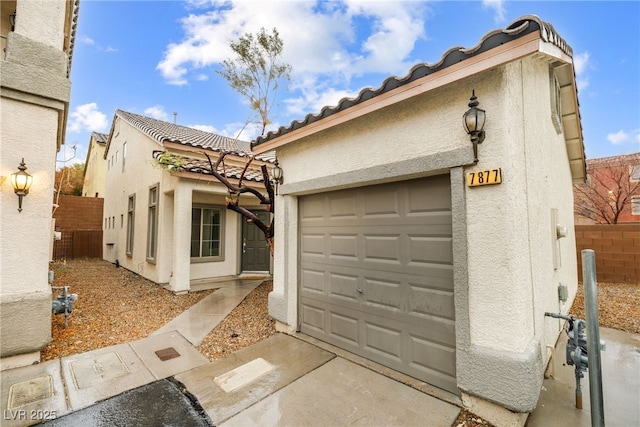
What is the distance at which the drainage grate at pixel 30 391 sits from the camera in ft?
9.43

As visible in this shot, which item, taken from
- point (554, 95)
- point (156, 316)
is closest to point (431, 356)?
point (554, 95)

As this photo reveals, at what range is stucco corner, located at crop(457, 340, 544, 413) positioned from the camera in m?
2.41

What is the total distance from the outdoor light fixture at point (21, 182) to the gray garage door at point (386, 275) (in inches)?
155

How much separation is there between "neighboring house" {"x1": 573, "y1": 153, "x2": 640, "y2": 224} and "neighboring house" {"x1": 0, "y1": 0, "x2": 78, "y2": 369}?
65.3 ft

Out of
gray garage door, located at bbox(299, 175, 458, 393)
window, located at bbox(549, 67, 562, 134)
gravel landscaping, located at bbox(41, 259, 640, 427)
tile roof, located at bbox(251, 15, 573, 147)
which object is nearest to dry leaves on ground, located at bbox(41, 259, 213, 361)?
gravel landscaping, located at bbox(41, 259, 640, 427)

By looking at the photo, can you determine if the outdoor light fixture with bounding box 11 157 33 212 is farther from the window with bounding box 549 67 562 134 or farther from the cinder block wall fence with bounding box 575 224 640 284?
the cinder block wall fence with bounding box 575 224 640 284

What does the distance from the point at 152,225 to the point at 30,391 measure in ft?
21.9

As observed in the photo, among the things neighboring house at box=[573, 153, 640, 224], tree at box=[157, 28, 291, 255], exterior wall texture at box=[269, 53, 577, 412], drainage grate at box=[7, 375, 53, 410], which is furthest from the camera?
neighboring house at box=[573, 153, 640, 224]

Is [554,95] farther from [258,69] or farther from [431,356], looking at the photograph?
[258,69]

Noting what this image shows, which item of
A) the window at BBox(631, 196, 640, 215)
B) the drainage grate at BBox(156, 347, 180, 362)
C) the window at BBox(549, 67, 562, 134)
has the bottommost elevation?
the drainage grate at BBox(156, 347, 180, 362)

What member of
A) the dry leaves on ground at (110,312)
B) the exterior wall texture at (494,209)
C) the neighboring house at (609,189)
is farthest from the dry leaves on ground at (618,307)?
the neighboring house at (609,189)

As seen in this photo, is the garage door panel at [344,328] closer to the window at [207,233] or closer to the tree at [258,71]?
the tree at [258,71]

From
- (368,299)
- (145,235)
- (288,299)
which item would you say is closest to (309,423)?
(368,299)

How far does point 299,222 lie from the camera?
15.9 ft
